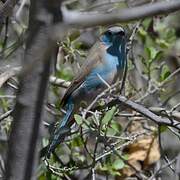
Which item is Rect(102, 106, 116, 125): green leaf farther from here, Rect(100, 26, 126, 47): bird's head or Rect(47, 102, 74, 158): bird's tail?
Rect(100, 26, 126, 47): bird's head

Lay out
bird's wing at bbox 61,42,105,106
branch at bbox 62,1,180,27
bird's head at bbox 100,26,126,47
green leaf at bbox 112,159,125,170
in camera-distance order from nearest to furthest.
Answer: branch at bbox 62,1,180,27 → green leaf at bbox 112,159,125,170 → bird's wing at bbox 61,42,105,106 → bird's head at bbox 100,26,126,47

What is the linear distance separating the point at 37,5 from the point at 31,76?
15 cm

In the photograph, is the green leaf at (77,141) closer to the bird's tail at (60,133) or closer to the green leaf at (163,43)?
the bird's tail at (60,133)

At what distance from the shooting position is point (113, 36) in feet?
14.2

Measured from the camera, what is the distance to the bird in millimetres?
4195

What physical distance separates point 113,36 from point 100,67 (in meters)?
0.25

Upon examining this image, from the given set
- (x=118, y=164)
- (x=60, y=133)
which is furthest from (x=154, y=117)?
(x=118, y=164)

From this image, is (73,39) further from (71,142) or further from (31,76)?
(31,76)

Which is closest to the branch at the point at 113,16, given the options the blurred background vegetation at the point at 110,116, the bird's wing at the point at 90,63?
the blurred background vegetation at the point at 110,116

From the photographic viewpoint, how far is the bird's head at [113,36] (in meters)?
4.25

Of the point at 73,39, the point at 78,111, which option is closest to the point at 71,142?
the point at 78,111

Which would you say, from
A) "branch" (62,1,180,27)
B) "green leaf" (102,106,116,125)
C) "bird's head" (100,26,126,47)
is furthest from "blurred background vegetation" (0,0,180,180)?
"branch" (62,1,180,27)

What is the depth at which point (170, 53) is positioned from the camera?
408 cm

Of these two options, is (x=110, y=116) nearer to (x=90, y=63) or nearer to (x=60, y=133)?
(x=60, y=133)
